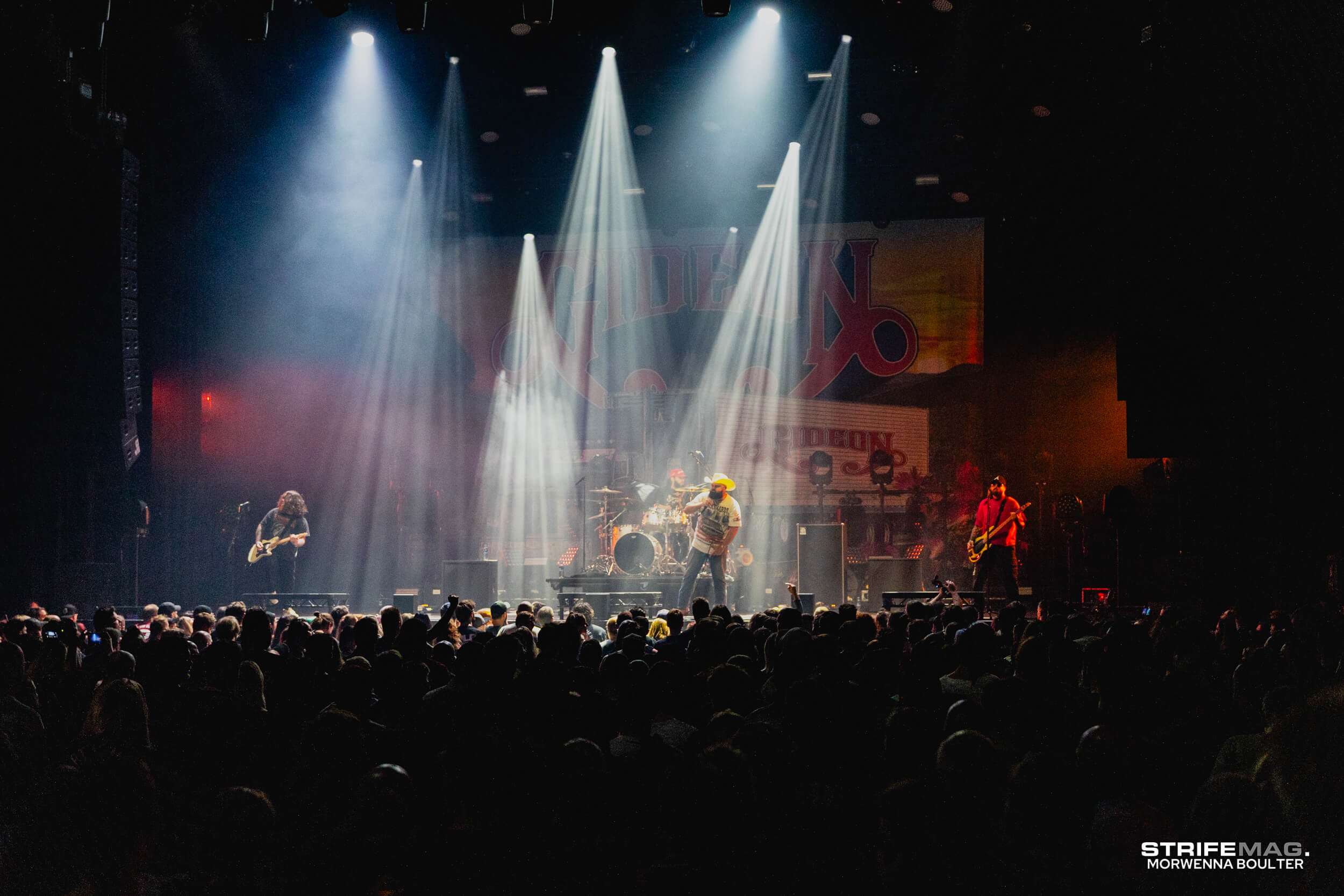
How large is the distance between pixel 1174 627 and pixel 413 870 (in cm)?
422

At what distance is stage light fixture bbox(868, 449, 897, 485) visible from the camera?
52.9ft

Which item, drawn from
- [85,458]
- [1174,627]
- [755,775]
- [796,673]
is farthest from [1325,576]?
[85,458]

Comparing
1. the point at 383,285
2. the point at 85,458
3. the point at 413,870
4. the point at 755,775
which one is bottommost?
the point at 413,870

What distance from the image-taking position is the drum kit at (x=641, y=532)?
13.8m

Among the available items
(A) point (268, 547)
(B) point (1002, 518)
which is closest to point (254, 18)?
(A) point (268, 547)

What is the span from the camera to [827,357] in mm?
16609

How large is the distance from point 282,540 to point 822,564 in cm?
715

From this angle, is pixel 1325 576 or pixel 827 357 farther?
pixel 827 357

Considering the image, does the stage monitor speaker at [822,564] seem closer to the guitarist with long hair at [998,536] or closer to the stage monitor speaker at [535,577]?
the guitarist with long hair at [998,536]

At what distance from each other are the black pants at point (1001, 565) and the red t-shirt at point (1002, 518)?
0.07 m

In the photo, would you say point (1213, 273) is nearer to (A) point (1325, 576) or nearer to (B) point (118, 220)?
(A) point (1325, 576)

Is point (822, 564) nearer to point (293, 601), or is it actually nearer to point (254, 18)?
point (293, 601)

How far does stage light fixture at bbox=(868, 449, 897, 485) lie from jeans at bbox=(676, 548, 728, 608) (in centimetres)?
540

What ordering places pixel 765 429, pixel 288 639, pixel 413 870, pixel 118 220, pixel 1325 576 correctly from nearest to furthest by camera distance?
pixel 413 870, pixel 288 639, pixel 1325 576, pixel 118 220, pixel 765 429
